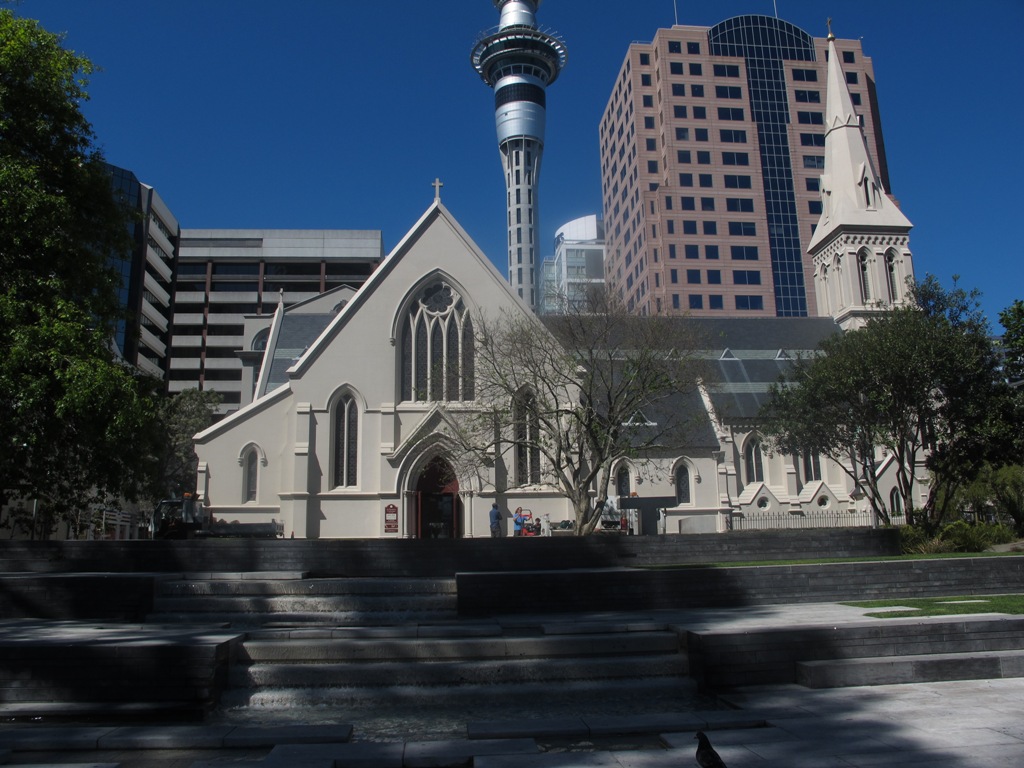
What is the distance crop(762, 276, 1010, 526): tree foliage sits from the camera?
92.9 ft

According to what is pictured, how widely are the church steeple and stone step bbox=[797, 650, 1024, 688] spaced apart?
47884mm

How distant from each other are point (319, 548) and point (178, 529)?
12.0m

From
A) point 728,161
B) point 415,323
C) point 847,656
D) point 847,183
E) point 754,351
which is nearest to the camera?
point 847,656

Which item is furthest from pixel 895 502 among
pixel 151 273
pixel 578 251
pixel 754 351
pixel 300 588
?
pixel 578 251

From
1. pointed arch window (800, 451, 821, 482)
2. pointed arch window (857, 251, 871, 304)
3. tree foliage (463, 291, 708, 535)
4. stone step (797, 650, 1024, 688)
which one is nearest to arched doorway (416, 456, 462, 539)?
tree foliage (463, 291, 708, 535)

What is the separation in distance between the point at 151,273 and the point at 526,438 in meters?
72.1

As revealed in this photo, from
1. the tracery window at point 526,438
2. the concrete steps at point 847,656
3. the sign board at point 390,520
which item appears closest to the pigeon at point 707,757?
the concrete steps at point 847,656

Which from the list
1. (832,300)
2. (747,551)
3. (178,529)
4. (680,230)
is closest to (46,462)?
(178,529)

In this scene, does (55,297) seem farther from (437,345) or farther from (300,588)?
(437,345)

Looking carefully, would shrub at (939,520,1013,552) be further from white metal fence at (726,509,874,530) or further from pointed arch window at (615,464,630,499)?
pointed arch window at (615,464,630,499)

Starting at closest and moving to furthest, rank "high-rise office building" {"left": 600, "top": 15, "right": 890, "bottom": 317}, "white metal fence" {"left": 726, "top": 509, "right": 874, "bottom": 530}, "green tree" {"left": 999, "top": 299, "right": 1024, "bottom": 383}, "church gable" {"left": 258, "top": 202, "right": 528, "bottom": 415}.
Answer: "green tree" {"left": 999, "top": 299, "right": 1024, "bottom": 383}
"church gable" {"left": 258, "top": 202, "right": 528, "bottom": 415}
"white metal fence" {"left": 726, "top": 509, "right": 874, "bottom": 530}
"high-rise office building" {"left": 600, "top": 15, "right": 890, "bottom": 317}

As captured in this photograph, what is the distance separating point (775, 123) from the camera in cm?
9725

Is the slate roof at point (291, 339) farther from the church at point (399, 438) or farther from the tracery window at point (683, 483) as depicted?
the tracery window at point (683, 483)

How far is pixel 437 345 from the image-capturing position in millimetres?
35969
